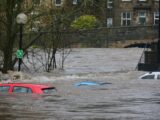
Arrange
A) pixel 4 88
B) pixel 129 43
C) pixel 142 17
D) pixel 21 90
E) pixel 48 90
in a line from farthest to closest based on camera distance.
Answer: pixel 142 17, pixel 129 43, pixel 48 90, pixel 4 88, pixel 21 90

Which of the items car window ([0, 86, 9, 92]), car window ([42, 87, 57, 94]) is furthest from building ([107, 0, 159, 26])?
car window ([0, 86, 9, 92])

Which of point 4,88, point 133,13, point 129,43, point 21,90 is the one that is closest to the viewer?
point 21,90

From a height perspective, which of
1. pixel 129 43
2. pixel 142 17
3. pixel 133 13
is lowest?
pixel 129 43

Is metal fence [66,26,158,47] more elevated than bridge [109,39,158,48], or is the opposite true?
metal fence [66,26,158,47]

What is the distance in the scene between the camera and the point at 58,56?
193ft

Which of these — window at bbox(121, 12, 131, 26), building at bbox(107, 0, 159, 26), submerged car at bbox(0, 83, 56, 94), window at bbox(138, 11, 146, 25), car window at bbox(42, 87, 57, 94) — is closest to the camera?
submerged car at bbox(0, 83, 56, 94)

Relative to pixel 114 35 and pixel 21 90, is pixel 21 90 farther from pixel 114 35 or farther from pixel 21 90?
pixel 114 35

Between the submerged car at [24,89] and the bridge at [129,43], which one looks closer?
the submerged car at [24,89]

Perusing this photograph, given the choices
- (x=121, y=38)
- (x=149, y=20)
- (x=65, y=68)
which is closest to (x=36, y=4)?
(x=65, y=68)

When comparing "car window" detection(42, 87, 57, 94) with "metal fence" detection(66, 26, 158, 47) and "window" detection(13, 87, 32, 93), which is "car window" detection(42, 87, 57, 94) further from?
"metal fence" detection(66, 26, 158, 47)

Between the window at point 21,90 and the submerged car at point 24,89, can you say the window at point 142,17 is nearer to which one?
the submerged car at point 24,89

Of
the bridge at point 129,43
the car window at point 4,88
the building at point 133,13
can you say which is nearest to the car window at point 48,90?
the car window at point 4,88

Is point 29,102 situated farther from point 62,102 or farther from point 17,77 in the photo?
point 17,77

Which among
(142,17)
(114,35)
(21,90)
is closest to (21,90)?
(21,90)
